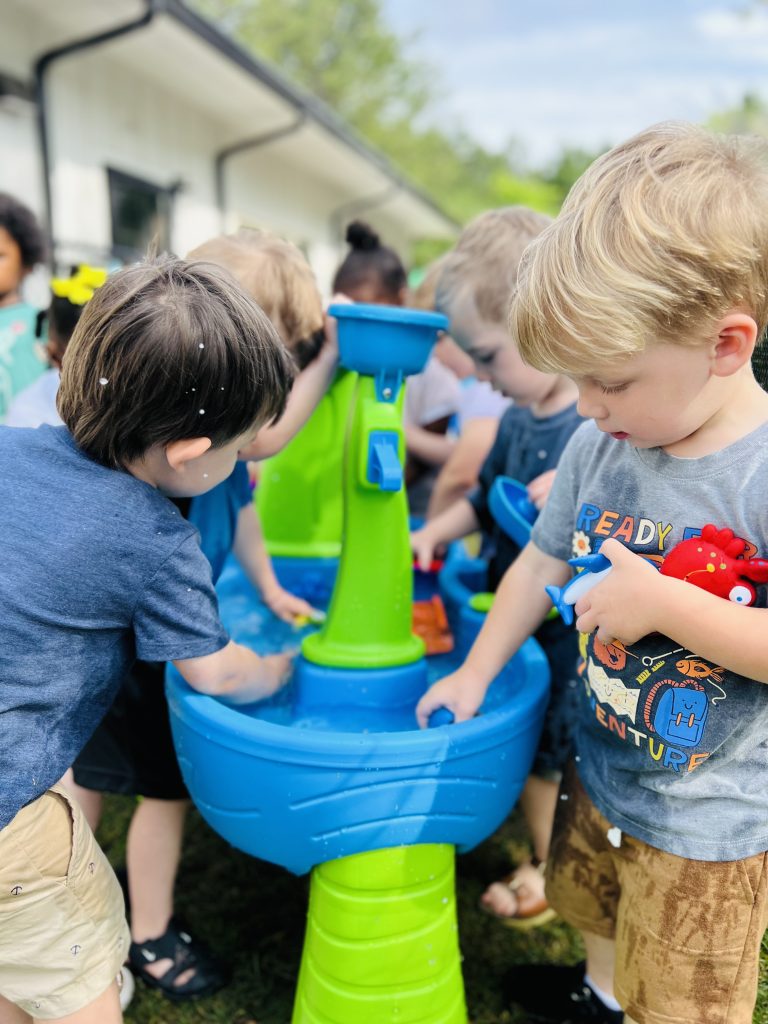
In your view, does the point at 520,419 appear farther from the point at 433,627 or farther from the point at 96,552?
the point at 96,552

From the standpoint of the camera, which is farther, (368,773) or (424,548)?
(424,548)

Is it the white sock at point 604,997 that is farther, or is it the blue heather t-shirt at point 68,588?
the white sock at point 604,997

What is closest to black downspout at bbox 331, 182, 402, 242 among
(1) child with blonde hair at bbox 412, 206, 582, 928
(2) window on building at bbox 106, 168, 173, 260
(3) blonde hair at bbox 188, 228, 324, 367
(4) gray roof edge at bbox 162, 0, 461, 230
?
(4) gray roof edge at bbox 162, 0, 461, 230

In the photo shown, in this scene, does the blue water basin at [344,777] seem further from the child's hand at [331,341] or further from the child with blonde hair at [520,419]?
the child's hand at [331,341]

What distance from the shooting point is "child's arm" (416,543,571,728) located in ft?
4.24

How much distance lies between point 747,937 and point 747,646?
0.42 metres

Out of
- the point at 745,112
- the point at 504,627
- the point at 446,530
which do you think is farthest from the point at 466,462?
the point at 745,112

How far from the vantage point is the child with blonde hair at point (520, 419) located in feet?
5.25

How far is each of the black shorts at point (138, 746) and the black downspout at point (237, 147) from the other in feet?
20.8

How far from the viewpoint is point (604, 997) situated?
140 centimetres

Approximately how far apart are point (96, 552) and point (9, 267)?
188 centimetres

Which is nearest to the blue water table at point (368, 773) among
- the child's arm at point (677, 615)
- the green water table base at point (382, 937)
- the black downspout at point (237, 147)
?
the green water table base at point (382, 937)

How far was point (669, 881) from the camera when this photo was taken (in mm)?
1095

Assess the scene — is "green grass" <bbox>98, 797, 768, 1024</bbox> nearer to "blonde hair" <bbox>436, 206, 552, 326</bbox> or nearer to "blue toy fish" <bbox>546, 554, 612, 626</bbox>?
"blue toy fish" <bbox>546, 554, 612, 626</bbox>
